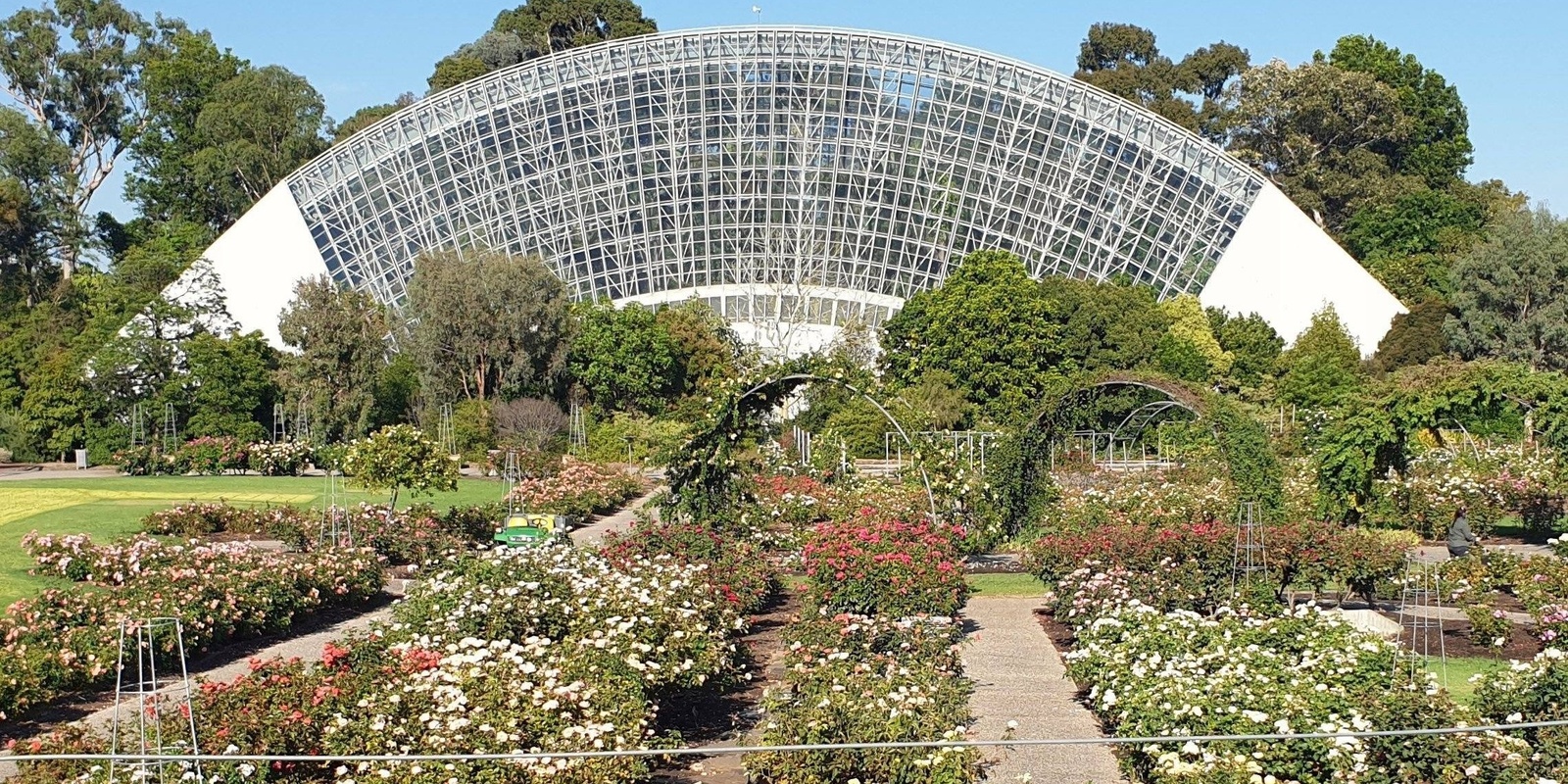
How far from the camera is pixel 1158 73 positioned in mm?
70312

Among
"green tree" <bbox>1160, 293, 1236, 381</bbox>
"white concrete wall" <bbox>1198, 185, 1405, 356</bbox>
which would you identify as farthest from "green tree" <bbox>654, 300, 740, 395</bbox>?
"white concrete wall" <bbox>1198, 185, 1405, 356</bbox>

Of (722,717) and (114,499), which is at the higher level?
(114,499)

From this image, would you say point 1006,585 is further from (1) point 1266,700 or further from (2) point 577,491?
(2) point 577,491

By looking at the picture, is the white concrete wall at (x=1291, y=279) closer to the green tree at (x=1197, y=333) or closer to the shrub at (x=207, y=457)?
the green tree at (x=1197, y=333)

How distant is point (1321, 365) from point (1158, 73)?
31.7 metres

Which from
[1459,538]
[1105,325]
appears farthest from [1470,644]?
[1105,325]

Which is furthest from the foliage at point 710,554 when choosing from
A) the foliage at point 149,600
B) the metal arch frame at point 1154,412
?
the metal arch frame at point 1154,412

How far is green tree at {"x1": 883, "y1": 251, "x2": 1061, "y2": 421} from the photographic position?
41094 millimetres

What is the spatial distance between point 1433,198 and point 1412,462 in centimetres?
3195

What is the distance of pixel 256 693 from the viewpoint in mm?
10289

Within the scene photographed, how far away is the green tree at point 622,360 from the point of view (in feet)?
143

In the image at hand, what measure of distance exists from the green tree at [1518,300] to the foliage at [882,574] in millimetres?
33967

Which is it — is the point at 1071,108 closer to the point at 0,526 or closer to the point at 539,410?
the point at 539,410

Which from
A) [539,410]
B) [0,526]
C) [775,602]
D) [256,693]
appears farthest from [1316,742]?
[539,410]
